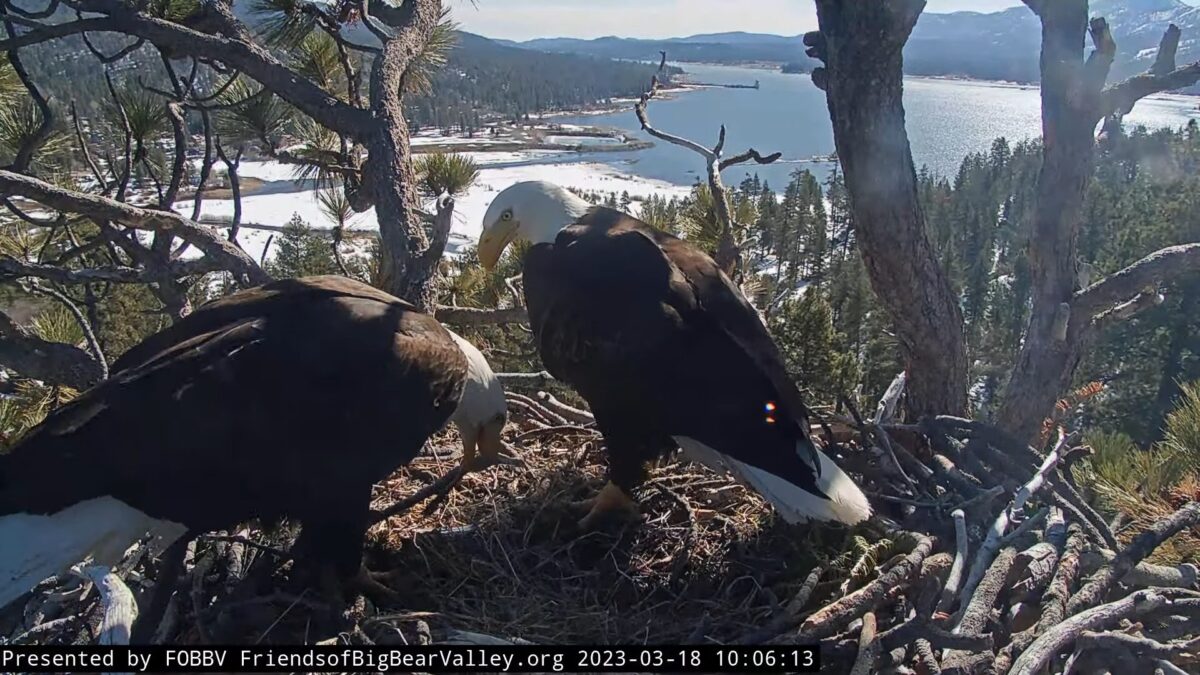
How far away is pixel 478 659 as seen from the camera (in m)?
2.28

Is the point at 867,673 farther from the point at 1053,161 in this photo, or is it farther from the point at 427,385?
the point at 1053,161

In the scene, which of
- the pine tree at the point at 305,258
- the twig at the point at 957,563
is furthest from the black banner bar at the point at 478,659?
the pine tree at the point at 305,258

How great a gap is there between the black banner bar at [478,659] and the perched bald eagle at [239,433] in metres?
0.35

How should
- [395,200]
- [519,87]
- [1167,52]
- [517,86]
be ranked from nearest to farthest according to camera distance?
1. [1167,52]
2. [395,200]
3. [519,87]
4. [517,86]

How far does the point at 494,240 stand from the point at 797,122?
6960cm

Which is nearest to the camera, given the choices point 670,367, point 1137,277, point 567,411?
point 670,367

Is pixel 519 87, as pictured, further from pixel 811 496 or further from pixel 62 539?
pixel 62 539

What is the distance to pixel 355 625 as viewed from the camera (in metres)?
2.50

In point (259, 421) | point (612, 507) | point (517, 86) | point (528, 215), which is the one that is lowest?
point (612, 507)

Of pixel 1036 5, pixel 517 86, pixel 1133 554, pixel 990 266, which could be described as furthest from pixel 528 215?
pixel 517 86

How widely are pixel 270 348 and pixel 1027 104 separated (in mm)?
120386

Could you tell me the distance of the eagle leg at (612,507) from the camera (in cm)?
315

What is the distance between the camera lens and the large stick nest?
2.26 metres

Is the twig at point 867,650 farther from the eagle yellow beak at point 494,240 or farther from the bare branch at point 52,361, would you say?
the bare branch at point 52,361
